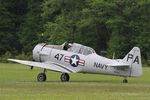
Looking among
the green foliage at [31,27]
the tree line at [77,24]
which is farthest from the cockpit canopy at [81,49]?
the green foliage at [31,27]

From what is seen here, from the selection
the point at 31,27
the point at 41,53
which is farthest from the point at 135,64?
the point at 31,27

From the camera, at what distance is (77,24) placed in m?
81.8

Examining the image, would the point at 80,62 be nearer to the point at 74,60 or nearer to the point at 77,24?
the point at 74,60

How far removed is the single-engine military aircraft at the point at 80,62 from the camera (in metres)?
31.2

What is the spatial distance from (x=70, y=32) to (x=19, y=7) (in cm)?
1492

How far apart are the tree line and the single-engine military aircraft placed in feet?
137

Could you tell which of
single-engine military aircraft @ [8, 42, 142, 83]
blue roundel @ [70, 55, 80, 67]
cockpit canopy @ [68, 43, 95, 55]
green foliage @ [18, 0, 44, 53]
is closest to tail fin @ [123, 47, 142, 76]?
single-engine military aircraft @ [8, 42, 142, 83]

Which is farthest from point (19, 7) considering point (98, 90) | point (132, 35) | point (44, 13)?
point (98, 90)

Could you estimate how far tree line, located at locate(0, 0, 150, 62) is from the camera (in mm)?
77812

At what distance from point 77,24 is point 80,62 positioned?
49.2m

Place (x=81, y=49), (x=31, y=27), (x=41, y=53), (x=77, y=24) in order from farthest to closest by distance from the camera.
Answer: (x=31, y=27) < (x=77, y=24) < (x=41, y=53) < (x=81, y=49)

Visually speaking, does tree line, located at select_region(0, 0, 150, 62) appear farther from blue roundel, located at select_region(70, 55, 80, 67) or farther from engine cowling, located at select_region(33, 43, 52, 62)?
blue roundel, located at select_region(70, 55, 80, 67)

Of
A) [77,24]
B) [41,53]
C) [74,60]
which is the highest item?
[77,24]

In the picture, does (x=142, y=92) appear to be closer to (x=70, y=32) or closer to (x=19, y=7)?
(x=70, y=32)
